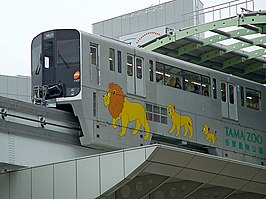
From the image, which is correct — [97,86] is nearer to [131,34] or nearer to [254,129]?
[254,129]

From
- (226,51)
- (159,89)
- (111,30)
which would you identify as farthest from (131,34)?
(159,89)

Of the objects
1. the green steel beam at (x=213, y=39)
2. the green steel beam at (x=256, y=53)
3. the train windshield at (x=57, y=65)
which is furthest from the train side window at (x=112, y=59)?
the green steel beam at (x=256, y=53)

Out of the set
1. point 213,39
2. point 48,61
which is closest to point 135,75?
point 48,61

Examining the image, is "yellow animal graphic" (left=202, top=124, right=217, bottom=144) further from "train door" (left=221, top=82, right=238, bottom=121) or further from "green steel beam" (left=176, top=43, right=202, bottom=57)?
"green steel beam" (left=176, top=43, right=202, bottom=57)

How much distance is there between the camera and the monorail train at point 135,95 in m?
20.9

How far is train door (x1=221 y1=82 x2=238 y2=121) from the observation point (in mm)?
26203

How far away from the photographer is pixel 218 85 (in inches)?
1029

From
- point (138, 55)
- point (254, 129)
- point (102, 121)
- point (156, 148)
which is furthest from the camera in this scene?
point (254, 129)

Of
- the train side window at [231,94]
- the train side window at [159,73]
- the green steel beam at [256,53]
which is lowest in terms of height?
the train side window at [231,94]

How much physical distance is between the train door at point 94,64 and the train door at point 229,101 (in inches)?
255

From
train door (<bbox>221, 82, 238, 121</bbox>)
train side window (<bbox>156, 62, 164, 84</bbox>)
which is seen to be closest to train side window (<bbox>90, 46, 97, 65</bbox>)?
train side window (<bbox>156, 62, 164, 84</bbox>)

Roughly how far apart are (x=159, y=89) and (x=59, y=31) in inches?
161

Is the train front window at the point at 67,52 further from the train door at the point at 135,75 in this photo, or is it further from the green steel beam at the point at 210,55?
the green steel beam at the point at 210,55

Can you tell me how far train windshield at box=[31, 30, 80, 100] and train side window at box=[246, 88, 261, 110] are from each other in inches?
356
